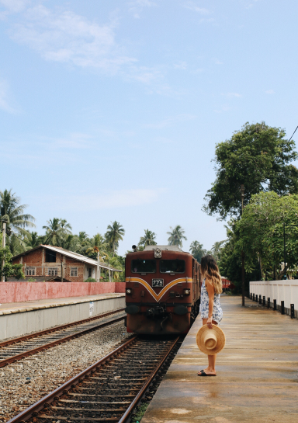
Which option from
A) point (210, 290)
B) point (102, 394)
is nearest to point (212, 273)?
point (210, 290)

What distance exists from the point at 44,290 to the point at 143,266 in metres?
19.1

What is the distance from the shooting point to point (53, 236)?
67.4m

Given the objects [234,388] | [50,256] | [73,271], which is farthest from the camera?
[73,271]

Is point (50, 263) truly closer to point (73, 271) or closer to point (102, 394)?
point (73, 271)

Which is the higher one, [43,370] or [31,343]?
[43,370]

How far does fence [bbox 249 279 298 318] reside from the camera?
18.0m

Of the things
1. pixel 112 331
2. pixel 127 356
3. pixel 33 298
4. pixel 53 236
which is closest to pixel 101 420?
pixel 127 356

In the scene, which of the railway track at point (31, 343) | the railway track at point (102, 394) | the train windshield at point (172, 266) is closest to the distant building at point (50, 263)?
the railway track at point (31, 343)

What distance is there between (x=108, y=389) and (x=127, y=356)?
3.63 m

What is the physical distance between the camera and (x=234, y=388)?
19.8 ft

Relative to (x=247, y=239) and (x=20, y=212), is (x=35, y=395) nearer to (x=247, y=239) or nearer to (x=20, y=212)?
(x=247, y=239)

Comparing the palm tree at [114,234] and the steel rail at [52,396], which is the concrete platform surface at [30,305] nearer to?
the steel rail at [52,396]

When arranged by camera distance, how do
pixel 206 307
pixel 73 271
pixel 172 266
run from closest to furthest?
1. pixel 206 307
2. pixel 172 266
3. pixel 73 271

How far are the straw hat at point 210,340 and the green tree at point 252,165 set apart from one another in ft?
104
